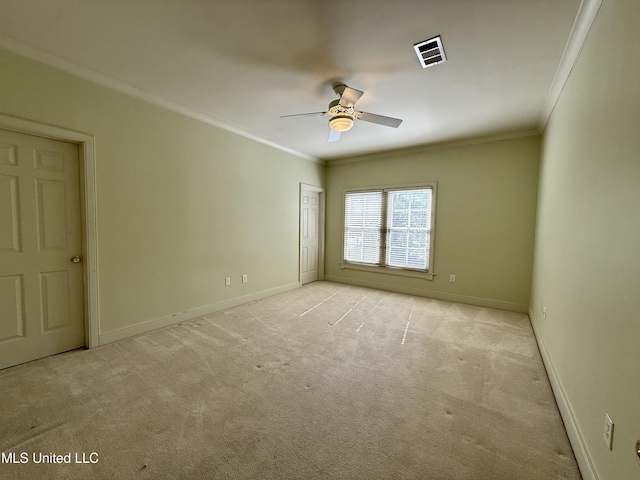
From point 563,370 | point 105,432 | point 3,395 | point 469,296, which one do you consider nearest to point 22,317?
point 3,395

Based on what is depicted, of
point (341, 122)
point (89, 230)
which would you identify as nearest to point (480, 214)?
point (341, 122)

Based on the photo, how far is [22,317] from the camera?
7.56 ft

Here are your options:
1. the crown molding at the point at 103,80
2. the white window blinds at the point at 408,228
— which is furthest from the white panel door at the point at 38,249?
the white window blinds at the point at 408,228

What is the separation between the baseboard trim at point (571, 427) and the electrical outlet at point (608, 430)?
0.22 m

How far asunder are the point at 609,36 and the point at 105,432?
12.2 ft

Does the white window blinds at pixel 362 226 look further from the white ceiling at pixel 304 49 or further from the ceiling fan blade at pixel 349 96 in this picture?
the ceiling fan blade at pixel 349 96

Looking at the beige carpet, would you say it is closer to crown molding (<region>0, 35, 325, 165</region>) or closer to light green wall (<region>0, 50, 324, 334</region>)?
light green wall (<region>0, 50, 324, 334</region>)

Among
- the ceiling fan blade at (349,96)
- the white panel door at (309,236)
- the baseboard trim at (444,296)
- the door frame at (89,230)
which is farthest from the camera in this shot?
the white panel door at (309,236)

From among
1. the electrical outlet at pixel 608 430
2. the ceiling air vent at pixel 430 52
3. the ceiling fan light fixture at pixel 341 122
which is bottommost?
the electrical outlet at pixel 608 430

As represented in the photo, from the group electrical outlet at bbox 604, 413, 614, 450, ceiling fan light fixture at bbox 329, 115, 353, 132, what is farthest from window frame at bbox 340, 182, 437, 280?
electrical outlet at bbox 604, 413, 614, 450

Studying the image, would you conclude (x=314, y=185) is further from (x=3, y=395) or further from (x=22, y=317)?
(x=3, y=395)

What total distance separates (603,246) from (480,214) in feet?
10.0

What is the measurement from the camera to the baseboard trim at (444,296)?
3968 mm

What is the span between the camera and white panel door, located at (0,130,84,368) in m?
2.21
